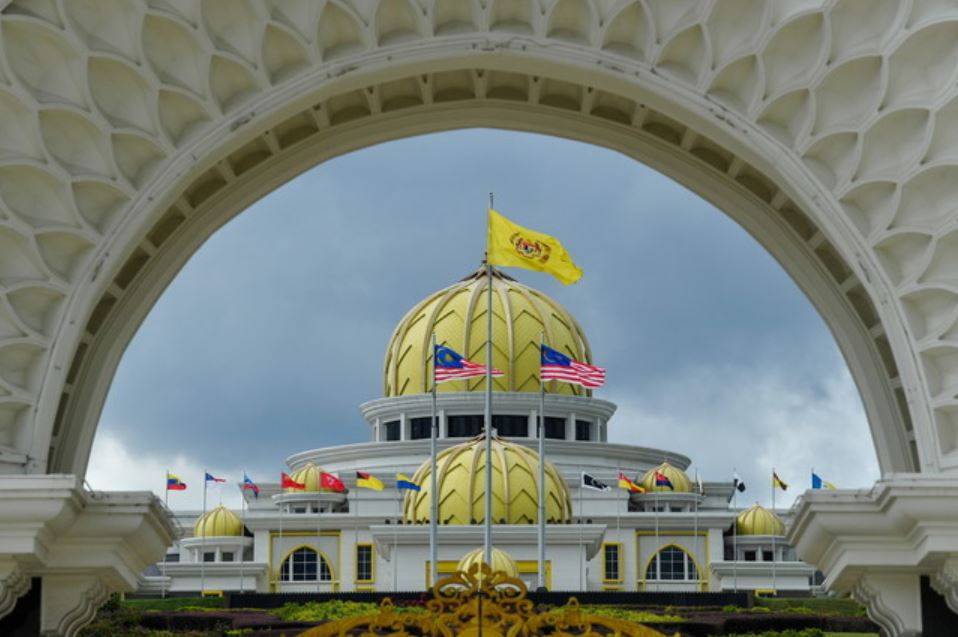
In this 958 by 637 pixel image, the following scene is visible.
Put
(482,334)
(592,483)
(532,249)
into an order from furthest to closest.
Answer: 1. (482,334)
2. (592,483)
3. (532,249)

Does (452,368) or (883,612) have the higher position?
(452,368)

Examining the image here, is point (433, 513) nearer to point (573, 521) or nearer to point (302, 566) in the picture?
point (573, 521)

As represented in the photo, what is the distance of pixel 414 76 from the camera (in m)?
16.6

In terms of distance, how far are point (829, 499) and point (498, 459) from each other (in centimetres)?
4202

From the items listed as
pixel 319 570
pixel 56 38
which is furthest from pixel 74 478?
pixel 319 570

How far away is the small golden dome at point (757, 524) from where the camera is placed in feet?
231

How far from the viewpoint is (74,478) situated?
1402cm

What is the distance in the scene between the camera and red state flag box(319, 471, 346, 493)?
201 ft

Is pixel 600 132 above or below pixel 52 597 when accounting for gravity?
above

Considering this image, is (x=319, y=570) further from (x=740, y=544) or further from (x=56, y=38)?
(x=56, y=38)

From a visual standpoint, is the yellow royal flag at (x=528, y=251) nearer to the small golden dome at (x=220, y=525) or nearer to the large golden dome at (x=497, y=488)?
the large golden dome at (x=497, y=488)

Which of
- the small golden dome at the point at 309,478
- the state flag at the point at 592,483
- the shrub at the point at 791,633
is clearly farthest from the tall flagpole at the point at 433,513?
the shrub at the point at 791,633

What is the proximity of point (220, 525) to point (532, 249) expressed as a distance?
41.6 meters

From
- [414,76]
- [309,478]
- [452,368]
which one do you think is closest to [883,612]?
[414,76]
